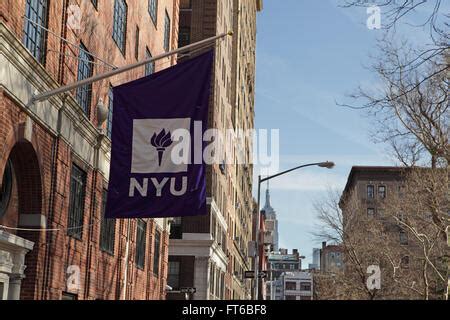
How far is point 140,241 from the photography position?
28297 mm

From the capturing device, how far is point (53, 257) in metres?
17.3

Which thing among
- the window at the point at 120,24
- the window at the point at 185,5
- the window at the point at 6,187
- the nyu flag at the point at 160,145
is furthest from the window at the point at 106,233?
the window at the point at 185,5

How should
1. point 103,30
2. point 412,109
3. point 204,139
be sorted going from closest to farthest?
point 204,139 → point 103,30 → point 412,109

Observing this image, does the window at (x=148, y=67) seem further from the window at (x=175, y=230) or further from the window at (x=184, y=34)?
the window at (x=184, y=34)

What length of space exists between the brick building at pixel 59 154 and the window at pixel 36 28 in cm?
2

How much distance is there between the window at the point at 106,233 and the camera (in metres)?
22.7

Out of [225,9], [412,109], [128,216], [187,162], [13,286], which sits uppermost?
[225,9]

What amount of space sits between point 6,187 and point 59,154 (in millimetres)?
A: 1844

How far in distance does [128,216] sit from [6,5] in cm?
482

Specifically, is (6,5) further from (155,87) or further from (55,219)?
(55,219)

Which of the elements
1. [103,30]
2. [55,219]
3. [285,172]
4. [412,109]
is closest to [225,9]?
[285,172]

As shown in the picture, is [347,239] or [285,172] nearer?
[285,172]

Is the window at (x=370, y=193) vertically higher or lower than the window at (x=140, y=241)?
higher

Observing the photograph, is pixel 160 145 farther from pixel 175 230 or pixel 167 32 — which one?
pixel 175 230
